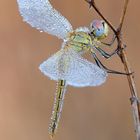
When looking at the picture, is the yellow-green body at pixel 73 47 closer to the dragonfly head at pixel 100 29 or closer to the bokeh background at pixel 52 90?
the dragonfly head at pixel 100 29

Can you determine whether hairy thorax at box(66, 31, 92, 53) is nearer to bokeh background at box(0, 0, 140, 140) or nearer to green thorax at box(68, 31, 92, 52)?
green thorax at box(68, 31, 92, 52)

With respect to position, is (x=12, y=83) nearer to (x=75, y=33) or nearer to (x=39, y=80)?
(x=39, y=80)

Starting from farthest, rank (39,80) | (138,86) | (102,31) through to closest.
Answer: (39,80), (138,86), (102,31)

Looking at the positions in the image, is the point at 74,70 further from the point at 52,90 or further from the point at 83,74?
the point at 52,90

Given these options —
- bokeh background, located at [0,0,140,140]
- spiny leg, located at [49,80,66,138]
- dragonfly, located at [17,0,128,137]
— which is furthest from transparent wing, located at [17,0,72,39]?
bokeh background, located at [0,0,140,140]

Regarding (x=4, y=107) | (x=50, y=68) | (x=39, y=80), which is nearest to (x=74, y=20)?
(x=39, y=80)

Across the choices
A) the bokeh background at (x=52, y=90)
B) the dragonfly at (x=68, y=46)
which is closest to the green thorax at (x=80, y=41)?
the dragonfly at (x=68, y=46)
